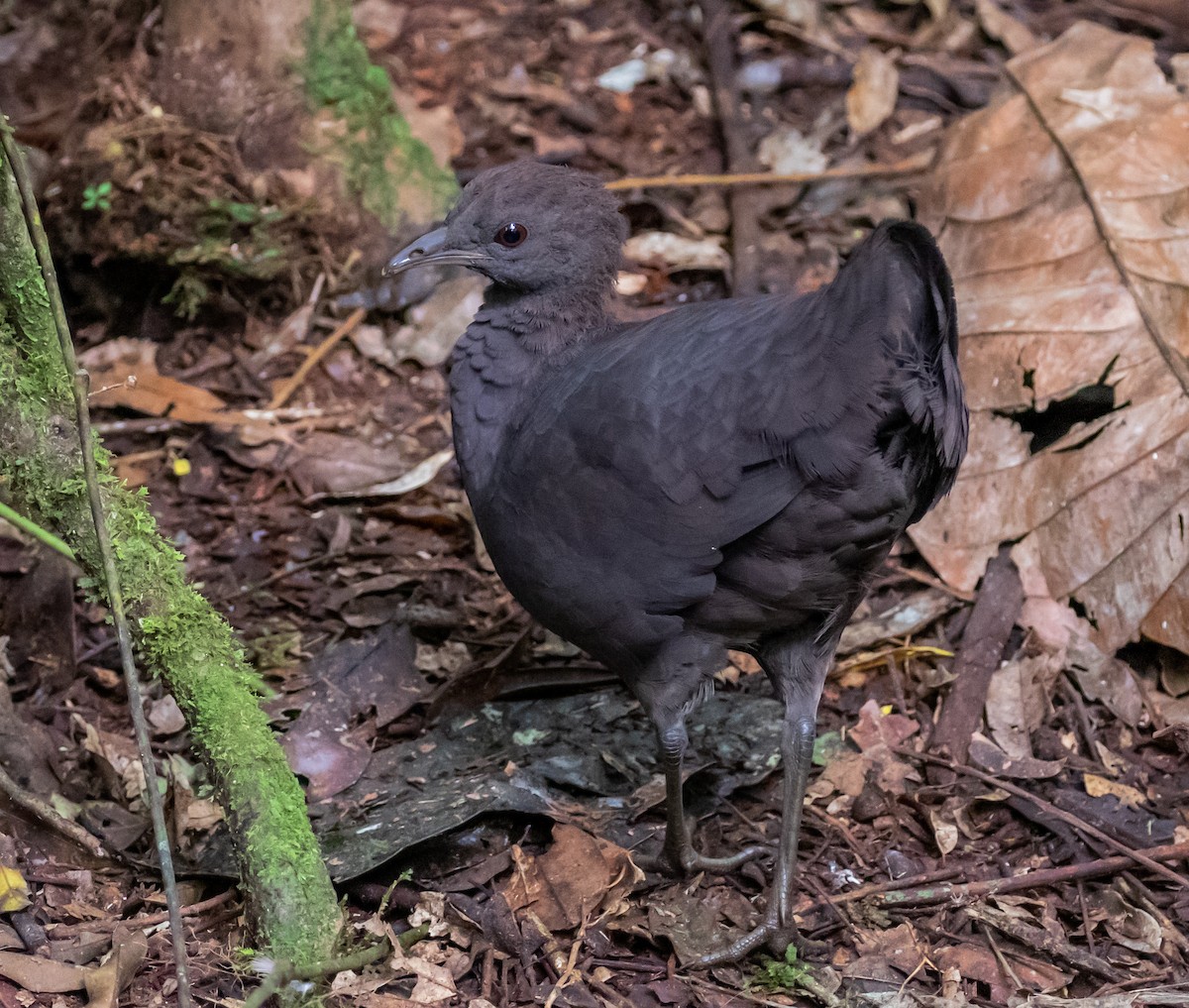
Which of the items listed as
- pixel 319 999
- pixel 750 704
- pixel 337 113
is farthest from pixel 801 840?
pixel 337 113

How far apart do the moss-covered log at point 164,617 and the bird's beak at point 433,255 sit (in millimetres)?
1205

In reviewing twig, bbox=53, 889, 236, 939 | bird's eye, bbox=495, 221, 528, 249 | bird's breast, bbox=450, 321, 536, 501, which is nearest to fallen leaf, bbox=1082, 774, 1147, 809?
bird's breast, bbox=450, 321, 536, 501

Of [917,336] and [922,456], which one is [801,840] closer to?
[922,456]

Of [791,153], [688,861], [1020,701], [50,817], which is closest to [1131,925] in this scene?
[1020,701]

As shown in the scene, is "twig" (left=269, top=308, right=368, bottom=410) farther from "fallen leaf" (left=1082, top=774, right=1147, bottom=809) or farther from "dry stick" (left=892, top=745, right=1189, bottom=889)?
"fallen leaf" (left=1082, top=774, right=1147, bottom=809)

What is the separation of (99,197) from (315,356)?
1.09 m

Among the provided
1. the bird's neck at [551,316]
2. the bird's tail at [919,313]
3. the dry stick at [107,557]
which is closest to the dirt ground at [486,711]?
the dry stick at [107,557]

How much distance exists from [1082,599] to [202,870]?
2.94m

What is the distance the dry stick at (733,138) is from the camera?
576 cm

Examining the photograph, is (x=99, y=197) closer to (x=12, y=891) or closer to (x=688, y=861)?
(x=12, y=891)

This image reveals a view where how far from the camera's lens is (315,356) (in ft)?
18.2

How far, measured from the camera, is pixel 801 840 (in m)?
3.85

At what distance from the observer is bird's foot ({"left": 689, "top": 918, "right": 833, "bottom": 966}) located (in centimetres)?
338

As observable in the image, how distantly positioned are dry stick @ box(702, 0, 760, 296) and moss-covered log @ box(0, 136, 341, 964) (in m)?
3.18
